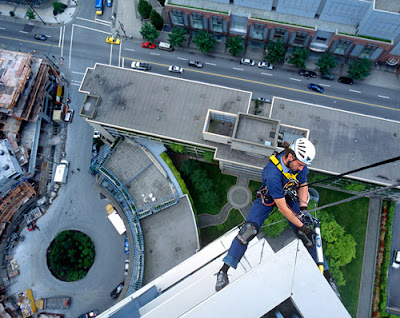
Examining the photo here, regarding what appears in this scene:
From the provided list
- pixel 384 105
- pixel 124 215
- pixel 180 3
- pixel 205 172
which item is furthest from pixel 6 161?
pixel 384 105

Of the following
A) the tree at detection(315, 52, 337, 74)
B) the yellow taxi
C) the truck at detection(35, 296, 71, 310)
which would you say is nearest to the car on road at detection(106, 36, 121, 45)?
the yellow taxi

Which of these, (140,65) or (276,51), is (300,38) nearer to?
(276,51)

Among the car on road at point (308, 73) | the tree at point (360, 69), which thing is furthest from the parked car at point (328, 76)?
the tree at point (360, 69)

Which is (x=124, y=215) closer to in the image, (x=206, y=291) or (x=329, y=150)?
(x=206, y=291)

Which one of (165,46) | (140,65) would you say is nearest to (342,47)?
(165,46)

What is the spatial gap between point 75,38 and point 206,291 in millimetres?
63515

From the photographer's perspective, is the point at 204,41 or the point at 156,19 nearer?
the point at 204,41

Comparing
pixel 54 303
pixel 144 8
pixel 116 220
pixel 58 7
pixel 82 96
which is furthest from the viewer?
pixel 58 7

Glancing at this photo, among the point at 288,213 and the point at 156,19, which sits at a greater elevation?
the point at 156,19

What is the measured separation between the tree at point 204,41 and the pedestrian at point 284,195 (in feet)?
140

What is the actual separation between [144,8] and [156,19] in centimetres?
366

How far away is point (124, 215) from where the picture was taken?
5494 centimetres

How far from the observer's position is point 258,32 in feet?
205

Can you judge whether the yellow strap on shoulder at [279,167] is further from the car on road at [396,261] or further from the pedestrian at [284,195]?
the car on road at [396,261]
